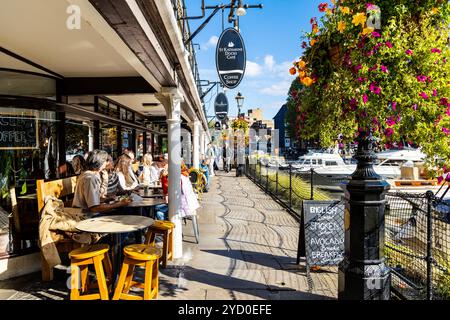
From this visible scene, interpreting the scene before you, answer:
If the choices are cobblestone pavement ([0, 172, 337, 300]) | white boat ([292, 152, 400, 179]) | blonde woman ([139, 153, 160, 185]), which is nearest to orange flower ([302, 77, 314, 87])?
cobblestone pavement ([0, 172, 337, 300])

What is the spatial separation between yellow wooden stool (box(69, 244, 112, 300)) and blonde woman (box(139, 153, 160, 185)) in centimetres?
578

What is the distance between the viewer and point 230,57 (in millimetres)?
6566

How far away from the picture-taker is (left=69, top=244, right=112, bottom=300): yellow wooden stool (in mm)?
3609

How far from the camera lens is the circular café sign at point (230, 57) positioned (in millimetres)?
6492

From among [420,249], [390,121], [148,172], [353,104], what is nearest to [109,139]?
[148,172]

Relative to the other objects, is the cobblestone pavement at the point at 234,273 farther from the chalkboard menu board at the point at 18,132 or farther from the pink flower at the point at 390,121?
the pink flower at the point at 390,121

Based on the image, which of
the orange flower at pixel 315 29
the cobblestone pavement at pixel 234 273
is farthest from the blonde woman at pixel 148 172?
the orange flower at pixel 315 29

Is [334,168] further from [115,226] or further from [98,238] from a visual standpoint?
[115,226]

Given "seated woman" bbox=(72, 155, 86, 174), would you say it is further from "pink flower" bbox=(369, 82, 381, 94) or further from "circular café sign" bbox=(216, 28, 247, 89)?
"pink flower" bbox=(369, 82, 381, 94)

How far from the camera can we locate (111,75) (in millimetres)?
6629

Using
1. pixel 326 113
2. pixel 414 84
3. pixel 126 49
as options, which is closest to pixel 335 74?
pixel 326 113

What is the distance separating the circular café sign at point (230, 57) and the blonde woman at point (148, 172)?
4338 millimetres

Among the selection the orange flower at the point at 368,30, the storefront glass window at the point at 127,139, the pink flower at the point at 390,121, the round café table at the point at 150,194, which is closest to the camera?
the orange flower at the point at 368,30

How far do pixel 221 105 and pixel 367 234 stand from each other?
1486 cm
